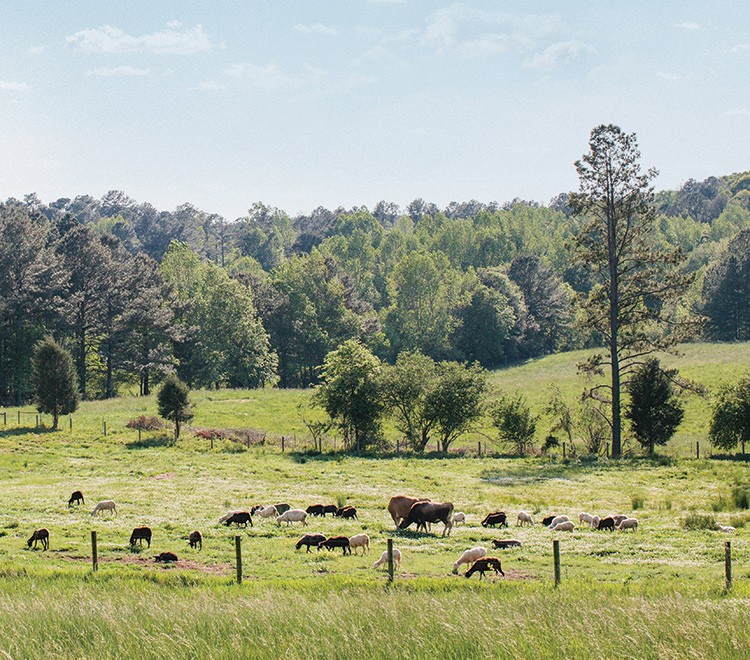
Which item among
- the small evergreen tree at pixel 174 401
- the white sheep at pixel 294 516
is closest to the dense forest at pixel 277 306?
the small evergreen tree at pixel 174 401

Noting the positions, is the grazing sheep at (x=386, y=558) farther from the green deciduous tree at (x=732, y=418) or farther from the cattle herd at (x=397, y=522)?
the green deciduous tree at (x=732, y=418)

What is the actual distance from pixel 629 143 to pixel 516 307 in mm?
75375

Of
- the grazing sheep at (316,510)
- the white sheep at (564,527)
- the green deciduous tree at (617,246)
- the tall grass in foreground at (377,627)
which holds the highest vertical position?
the green deciduous tree at (617,246)

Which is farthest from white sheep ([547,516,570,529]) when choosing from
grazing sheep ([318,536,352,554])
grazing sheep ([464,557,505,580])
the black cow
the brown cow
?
grazing sheep ([464,557,505,580])

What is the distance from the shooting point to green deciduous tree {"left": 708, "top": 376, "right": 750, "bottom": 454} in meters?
51.1

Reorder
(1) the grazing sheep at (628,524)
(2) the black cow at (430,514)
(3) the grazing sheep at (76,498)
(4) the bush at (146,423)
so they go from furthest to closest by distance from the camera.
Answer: (4) the bush at (146,423) < (3) the grazing sheep at (76,498) < (1) the grazing sheep at (628,524) < (2) the black cow at (430,514)

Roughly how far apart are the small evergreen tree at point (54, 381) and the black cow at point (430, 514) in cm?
4057

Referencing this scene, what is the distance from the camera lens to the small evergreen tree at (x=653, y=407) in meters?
55.0

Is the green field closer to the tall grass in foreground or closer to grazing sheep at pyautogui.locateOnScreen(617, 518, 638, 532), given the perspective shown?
the tall grass in foreground

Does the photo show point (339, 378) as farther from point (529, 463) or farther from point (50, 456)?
point (50, 456)

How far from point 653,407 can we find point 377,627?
152 feet

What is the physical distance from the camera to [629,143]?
5503cm

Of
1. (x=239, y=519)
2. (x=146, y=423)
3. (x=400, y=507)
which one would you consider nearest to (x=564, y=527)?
(x=400, y=507)

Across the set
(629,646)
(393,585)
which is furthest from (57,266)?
(629,646)
